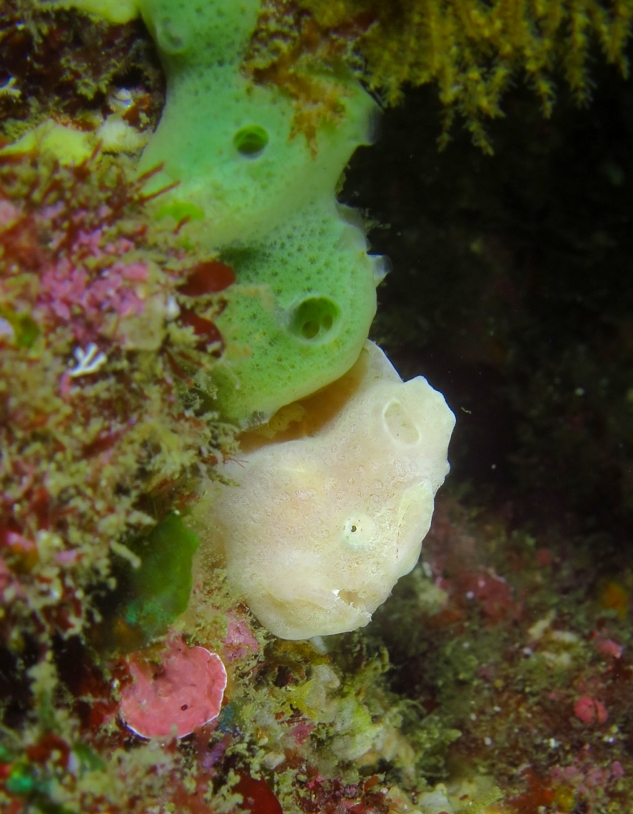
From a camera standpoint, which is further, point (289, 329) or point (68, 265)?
point (289, 329)

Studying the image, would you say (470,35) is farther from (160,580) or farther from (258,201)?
(160,580)

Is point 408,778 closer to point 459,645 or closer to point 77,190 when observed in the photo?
point 459,645

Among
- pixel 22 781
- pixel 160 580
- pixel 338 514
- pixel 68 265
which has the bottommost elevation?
pixel 338 514

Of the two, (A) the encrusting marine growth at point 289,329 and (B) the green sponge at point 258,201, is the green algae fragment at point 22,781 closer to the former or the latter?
(A) the encrusting marine growth at point 289,329

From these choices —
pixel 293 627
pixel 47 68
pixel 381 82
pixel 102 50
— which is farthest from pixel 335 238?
Result: pixel 293 627

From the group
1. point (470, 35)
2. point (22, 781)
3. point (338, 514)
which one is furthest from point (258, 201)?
point (22, 781)

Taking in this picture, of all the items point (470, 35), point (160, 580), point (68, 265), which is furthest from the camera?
point (470, 35)
